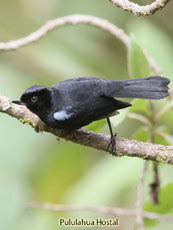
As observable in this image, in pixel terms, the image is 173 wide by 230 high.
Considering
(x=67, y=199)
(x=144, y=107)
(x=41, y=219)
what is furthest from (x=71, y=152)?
(x=144, y=107)

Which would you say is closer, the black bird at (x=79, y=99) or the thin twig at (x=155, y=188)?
the black bird at (x=79, y=99)

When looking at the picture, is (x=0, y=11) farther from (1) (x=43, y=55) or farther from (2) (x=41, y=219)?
(2) (x=41, y=219)

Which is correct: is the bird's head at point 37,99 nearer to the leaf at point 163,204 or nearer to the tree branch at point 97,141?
the tree branch at point 97,141

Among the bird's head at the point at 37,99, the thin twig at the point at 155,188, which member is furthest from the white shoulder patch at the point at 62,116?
the thin twig at the point at 155,188

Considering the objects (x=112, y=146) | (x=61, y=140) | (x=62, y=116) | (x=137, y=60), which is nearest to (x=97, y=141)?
(x=112, y=146)

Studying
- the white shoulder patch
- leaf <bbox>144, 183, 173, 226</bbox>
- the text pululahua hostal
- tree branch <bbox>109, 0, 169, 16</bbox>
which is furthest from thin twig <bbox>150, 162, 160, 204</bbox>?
tree branch <bbox>109, 0, 169, 16</bbox>

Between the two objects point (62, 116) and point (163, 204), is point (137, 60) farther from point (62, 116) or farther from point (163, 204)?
point (163, 204)
